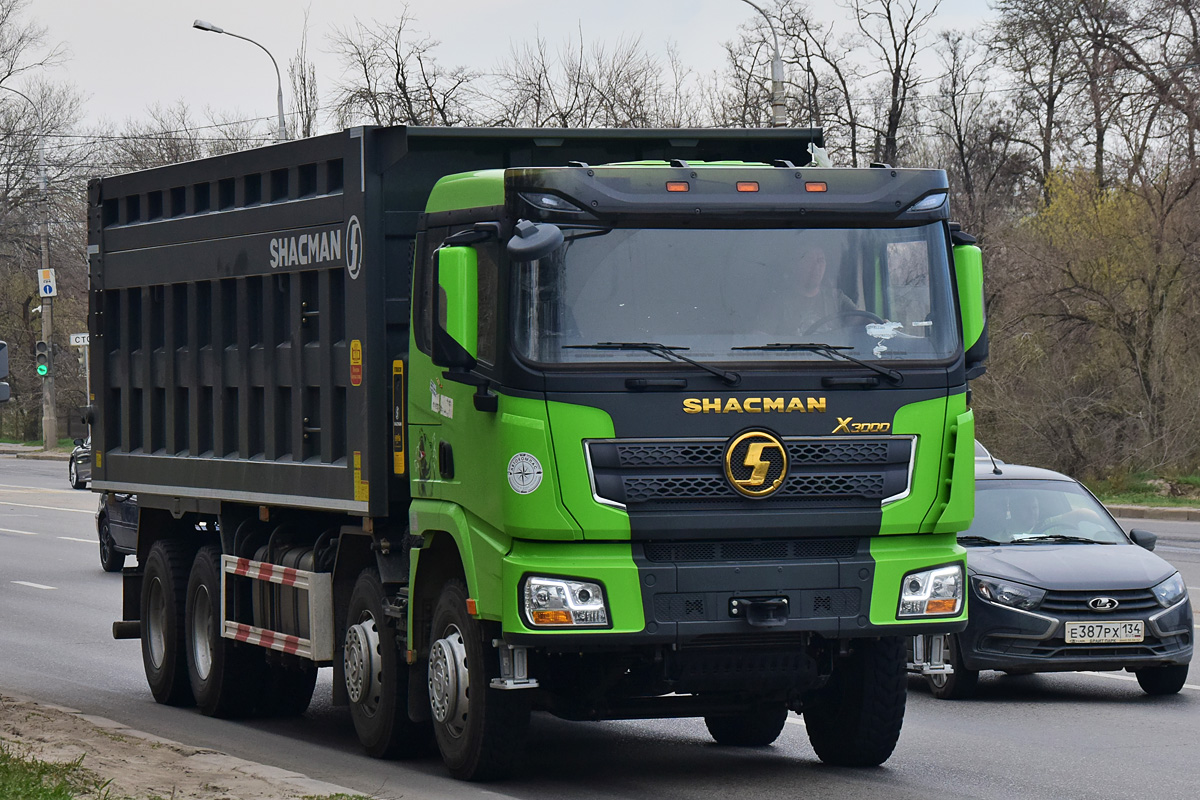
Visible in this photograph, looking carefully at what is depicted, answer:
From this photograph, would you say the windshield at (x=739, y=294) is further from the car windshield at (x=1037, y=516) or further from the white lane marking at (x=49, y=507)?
the white lane marking at (x=49, y=507)

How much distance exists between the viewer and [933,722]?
10680 millimetres

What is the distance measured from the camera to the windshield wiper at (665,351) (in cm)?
778

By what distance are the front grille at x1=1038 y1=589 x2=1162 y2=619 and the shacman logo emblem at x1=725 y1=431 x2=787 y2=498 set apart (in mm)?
3976

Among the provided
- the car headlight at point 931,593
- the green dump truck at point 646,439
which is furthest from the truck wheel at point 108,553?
the car headlight at point 931,593

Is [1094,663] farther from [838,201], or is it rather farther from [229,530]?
[229,530]

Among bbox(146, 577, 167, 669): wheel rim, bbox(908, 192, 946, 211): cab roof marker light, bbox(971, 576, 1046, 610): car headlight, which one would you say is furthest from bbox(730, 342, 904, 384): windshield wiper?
bbox(146, 577, 167, 669): wheel rim

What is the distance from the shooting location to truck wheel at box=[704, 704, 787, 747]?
9.96 meters

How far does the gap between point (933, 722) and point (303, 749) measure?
3640 mm

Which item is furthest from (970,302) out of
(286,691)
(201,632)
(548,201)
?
(201,632)

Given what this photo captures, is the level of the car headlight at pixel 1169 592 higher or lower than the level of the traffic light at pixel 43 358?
lower

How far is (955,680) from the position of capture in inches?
456

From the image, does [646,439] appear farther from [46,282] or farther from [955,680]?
[46,282]

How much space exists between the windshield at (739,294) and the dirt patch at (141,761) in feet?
7.24

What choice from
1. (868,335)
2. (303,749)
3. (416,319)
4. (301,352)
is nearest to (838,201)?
(868,335)
